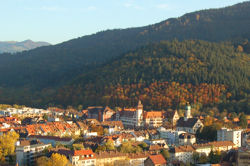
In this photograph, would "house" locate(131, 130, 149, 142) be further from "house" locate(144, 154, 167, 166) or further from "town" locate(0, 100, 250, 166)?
"house" locate(144, 154, 167, 166)

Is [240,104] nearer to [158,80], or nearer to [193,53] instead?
[158,80]

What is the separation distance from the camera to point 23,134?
74.6m

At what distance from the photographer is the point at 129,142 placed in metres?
69.8

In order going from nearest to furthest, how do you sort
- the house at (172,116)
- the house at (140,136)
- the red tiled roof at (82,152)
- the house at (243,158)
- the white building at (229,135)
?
the house at (243,158), the red tiled roof at (82,152), the white building at (229,135), the house at (140,136), the house at (172,116)

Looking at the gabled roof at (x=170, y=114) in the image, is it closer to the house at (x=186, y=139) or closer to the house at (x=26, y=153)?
the house at (x=186, y=139)

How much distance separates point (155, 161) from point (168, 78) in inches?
2840

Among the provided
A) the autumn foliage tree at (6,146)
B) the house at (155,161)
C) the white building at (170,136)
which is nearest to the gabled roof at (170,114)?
the white building at (170,136)

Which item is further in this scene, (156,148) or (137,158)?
(156,148)

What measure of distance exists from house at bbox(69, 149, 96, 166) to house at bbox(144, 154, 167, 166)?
20.1 ft

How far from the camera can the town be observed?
58062mm

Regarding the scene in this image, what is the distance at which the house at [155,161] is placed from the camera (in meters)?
57.0

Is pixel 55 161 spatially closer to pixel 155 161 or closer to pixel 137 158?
pixel 137 158

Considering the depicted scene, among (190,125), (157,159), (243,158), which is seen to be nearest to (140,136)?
(190,125)

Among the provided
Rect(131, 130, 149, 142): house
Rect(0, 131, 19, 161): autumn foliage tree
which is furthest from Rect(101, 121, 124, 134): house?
Rect(0, 131, 19, 161): autumn foliage tree
